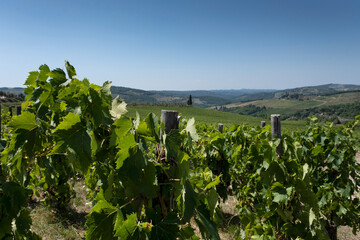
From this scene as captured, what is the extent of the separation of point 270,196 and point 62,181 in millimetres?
4079

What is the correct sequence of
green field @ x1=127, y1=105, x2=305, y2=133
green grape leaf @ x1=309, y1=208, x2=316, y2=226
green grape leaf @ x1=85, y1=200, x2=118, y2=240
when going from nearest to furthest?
green grape leaf @ x1=85, y1=200, x2=118, y2=240 < green grape leaf @ x1=309, y1=208, x2=316, y2=226 < green field @ x1=127, y1=105, x2=305, y2=133

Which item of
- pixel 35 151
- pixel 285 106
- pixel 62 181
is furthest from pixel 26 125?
pixel 285 106

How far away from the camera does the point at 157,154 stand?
1.31 m

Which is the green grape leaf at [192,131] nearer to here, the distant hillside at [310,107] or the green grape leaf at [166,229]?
the green grape leaf at [166,229]

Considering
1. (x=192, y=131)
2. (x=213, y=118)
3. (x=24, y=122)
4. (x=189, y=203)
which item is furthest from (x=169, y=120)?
(x=213, y=118)

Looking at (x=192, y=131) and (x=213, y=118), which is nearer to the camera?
(x=192, y=131)

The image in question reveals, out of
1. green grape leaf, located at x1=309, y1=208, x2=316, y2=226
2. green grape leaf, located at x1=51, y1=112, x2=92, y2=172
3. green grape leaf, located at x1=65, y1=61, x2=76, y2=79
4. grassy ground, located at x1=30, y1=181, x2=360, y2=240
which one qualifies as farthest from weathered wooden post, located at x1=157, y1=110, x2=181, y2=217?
grassy ground, located at x1=30, y1=181, x2=360, y2=240

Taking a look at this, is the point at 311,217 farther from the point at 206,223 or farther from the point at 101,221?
the point at 101,221

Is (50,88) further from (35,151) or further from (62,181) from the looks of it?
(62,181)

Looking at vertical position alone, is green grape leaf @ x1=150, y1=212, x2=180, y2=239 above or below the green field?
above

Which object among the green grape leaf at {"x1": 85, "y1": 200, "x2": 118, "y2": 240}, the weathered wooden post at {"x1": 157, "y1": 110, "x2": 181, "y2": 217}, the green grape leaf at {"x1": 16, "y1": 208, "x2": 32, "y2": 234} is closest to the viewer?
the green grape leaf at {"x1": 85, "y1": 200, "x2": 118, "y2": 240}

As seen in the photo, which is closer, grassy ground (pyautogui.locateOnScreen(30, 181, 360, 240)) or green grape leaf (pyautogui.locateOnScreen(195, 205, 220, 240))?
green grape leaf (pyautogui.locateOnScreen(195, 205, 220, 240))

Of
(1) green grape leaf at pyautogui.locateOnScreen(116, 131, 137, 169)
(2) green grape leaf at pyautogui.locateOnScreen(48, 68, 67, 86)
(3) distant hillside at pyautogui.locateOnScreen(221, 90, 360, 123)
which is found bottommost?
(3) distant hillside at pyautogui.locateOnScreen(221, 90, 360, 123)

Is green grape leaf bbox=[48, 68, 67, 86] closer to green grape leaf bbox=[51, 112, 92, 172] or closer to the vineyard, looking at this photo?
the vineyard
